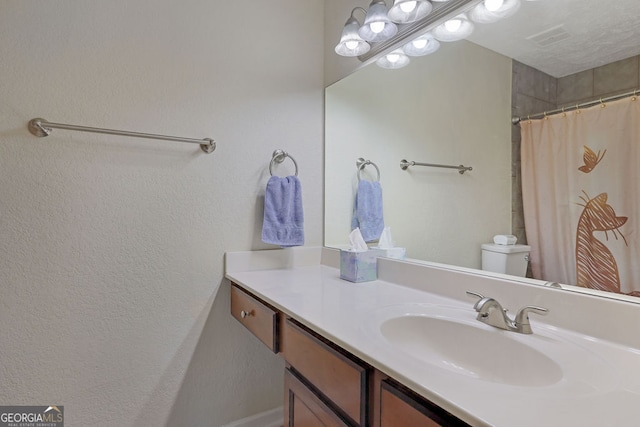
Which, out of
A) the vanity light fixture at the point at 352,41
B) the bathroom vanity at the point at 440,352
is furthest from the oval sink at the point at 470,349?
the vanity light fixture at the point at 352,41

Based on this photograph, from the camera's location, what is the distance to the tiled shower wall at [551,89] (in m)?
0.81

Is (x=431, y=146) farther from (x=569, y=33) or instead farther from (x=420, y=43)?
(x=569, y=33)

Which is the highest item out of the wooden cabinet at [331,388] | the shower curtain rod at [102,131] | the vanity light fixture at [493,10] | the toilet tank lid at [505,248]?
the vanity light fixture at [493,10]

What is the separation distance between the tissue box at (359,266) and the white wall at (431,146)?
16 cm

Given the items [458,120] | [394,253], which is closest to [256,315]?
[394,253]

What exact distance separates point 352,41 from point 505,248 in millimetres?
1035

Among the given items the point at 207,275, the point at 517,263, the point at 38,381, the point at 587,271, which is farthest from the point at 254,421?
the point at 587,271

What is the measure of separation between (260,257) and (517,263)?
3.46 ft

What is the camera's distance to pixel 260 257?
1.60 metres

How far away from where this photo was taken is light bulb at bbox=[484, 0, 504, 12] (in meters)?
1.06

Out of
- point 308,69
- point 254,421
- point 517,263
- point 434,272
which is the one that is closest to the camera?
point 517,263

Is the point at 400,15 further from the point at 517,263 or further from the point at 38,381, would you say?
the point at 38,381

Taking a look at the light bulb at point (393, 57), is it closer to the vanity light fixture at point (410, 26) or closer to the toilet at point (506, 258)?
the vanity light fixture at point (410, 26)

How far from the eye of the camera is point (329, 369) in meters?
0.82
